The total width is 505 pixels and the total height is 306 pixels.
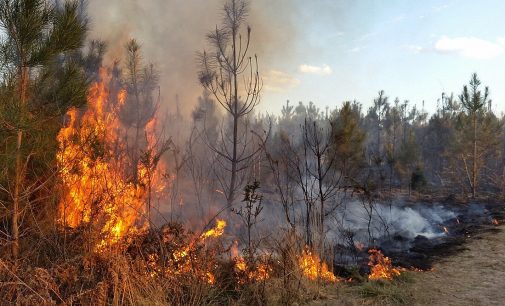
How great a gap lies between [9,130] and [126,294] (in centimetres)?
224

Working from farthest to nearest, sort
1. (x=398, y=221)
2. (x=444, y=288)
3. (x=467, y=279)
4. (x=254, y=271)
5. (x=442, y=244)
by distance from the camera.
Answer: (x=398, y=221) → (x=442, y=244) → (x=467, y=279) → (x=444, y=288) → (x=254, y=271)

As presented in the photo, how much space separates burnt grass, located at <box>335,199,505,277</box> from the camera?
8128 mm

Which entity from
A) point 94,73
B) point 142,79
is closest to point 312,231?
point 94,73

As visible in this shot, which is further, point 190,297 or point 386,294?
point 386,294

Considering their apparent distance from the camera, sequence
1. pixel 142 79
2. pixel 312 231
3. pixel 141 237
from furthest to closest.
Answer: pixel 142 79 → pixel 312 231 → pixel 141 237

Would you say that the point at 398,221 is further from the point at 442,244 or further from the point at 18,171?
the point at 18,171

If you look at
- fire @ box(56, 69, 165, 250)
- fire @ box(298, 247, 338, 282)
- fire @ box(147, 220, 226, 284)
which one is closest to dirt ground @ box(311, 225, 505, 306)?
fire @ box(298, 247, 338, 282)

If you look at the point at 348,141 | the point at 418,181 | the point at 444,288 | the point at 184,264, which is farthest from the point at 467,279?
the point at 418,181

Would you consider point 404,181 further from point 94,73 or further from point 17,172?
point 17,172

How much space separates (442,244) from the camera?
1056cm

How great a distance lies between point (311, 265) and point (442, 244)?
22.0ft

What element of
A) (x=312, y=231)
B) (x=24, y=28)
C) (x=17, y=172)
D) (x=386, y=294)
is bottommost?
(x=386, y=294)

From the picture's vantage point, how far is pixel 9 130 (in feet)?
13.7

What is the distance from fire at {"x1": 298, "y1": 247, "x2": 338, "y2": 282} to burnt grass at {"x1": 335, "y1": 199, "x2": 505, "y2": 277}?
109 cm
